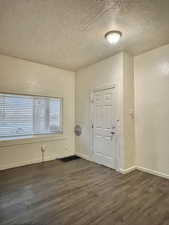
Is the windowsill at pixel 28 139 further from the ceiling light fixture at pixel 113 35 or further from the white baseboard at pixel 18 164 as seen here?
the ceiling light fixture at pixel 113 35

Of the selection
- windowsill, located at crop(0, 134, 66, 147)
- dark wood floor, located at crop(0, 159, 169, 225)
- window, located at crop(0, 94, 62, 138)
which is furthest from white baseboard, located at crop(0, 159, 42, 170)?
window, located at crop(0, 94, 62, 138)

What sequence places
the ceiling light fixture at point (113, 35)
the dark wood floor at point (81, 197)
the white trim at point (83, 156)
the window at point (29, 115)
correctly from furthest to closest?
the white trim at point (83, 156)
the window at point (29, 115)
the ceiling light fixture at point (113, 35)
the dark wood floor at point (81, 197)

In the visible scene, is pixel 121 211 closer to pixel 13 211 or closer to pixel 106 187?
pixel 106 187

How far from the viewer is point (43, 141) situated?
3.96 m

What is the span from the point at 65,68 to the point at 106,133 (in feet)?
7.77

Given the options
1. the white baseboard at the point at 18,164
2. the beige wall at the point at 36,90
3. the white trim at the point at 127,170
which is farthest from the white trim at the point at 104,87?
the white baseboard at the point at 18,164

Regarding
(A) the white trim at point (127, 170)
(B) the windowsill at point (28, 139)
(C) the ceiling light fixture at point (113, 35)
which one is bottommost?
(A) the white trim at point (127, 170)

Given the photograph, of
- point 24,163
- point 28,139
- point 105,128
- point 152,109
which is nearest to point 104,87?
point 105,128

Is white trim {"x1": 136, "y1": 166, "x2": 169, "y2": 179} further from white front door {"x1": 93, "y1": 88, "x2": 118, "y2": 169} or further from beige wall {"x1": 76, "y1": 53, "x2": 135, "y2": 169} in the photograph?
white front door {"x1": 93, "y1": 88, "x2": 118, "y2": 169}

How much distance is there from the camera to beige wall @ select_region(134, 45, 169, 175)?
2.92 meters

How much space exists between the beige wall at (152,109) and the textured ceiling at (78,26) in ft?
1.14

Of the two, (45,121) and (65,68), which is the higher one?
(65,68)

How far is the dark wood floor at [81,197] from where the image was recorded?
1.77 metres

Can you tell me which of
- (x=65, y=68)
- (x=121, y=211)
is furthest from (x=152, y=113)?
(x=65, y=68)
